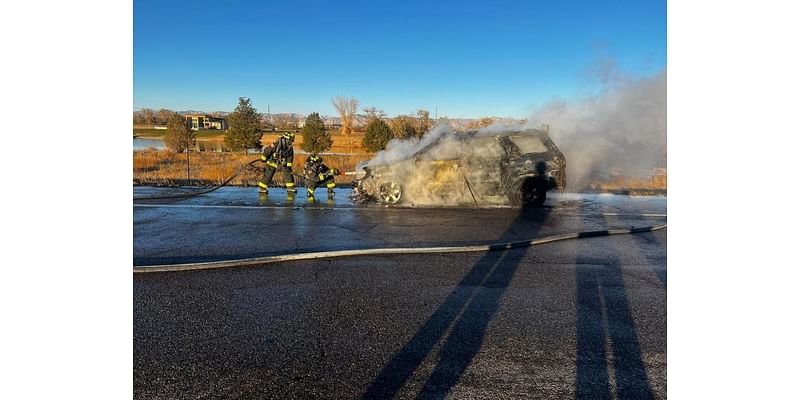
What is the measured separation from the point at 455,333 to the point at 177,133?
28.2 meters

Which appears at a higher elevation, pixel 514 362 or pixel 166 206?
pixel 166 206

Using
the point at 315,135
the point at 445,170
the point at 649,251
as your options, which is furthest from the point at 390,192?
the point at 315,135

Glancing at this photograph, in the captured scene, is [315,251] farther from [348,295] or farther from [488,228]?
[488,228]

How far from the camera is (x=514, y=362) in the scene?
3.09 m

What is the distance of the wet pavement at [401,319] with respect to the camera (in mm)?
2840

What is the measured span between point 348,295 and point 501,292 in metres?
1.56

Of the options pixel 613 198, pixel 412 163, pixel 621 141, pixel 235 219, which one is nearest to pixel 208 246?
pixel 235 219

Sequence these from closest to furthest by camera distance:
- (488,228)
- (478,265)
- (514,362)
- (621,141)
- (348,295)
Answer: (514,362)
(348,295)
(478,265)
(488,228)
(621,141)

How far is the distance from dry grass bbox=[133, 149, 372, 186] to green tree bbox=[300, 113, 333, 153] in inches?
36.7

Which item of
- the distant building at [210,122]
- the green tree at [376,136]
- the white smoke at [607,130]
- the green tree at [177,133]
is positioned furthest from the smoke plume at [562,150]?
the distant building at [210,122]

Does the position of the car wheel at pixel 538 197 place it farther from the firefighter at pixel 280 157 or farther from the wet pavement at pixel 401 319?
the firefighter at pixel 280 157

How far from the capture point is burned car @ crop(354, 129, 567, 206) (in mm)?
10203

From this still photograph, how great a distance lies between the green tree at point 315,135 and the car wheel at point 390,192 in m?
16.5

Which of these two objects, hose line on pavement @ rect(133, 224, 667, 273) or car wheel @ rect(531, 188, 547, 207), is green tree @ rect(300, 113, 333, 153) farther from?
hose line on pavement @ rect(133, 224, 667, 273)
